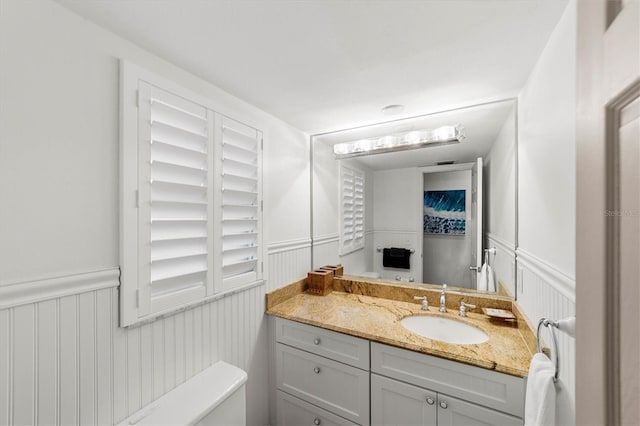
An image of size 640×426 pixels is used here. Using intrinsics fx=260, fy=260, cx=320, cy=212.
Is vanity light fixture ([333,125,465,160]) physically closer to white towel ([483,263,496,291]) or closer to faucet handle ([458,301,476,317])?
white towel ([483,263,496,291])

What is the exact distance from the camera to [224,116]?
4.68ft

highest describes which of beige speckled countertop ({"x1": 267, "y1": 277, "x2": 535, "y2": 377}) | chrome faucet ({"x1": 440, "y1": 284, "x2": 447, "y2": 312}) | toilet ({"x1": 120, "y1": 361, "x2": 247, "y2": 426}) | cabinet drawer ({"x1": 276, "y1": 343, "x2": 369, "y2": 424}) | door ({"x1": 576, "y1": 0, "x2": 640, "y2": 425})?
door ({"x1": 576, "y1": 0, "x2": 640, "y2": 425})

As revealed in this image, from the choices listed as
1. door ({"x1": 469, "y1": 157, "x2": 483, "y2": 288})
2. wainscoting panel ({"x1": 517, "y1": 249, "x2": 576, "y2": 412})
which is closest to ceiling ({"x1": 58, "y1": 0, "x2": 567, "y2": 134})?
door ({"x1": 469, "y1": 157, "x2": 483, "y2": 288})

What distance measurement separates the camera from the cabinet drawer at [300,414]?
1463mm

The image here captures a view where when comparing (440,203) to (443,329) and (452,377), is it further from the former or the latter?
(452,377)

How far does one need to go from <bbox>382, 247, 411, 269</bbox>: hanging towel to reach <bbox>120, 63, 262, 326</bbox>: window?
1.00m

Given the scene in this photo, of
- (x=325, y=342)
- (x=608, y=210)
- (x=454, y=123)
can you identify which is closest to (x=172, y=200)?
(x=325, y=342)

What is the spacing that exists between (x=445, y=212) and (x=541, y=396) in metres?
1.12

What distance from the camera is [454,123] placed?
1716 mm

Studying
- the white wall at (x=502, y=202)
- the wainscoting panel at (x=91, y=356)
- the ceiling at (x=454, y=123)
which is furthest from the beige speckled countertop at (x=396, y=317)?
the ceiling at (x=454, y=123)

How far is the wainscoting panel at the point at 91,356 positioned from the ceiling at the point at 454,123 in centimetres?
155

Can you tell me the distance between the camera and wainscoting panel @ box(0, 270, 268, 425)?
0.81 metres

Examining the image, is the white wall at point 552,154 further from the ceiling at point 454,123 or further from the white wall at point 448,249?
the white wall at point 448,249

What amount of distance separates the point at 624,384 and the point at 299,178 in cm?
191
